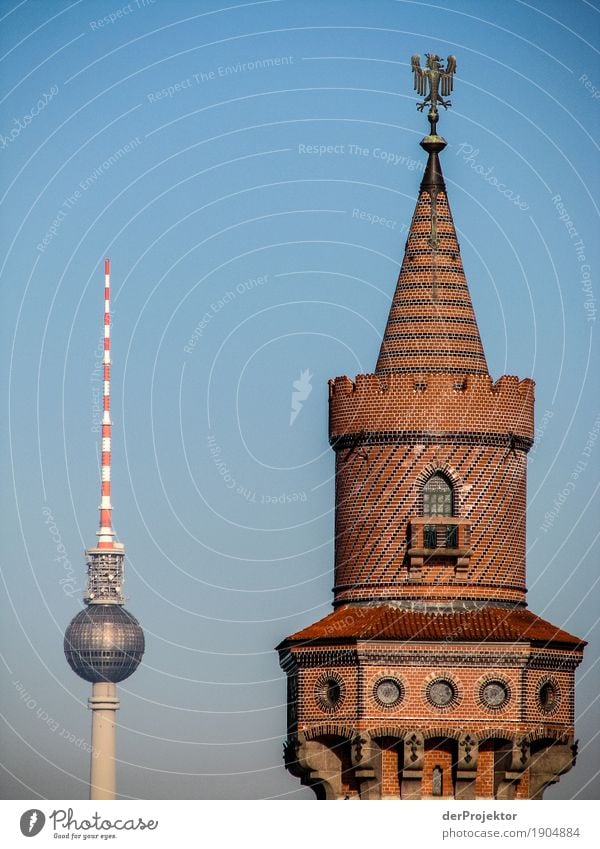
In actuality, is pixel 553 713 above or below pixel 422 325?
below

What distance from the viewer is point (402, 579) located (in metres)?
90.2

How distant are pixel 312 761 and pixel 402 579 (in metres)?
5.58

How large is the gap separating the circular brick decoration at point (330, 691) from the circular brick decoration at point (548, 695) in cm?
543

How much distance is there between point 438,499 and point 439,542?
133 cm

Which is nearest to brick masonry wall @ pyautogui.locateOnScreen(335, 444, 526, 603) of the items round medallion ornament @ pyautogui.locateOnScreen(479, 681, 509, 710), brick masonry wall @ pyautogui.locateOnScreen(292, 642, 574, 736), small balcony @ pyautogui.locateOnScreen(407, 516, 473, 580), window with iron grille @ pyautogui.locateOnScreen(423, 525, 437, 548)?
small balcony @ pyautogui.locateOnScreen(407, 516, 473, 580)

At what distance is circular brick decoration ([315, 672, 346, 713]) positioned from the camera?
8938cm

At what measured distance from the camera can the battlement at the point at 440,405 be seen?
9119 centimetres

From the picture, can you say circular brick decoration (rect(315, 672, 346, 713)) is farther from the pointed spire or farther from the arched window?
the pointed spire

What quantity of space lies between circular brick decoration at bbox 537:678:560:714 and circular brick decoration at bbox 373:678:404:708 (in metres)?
3.90
